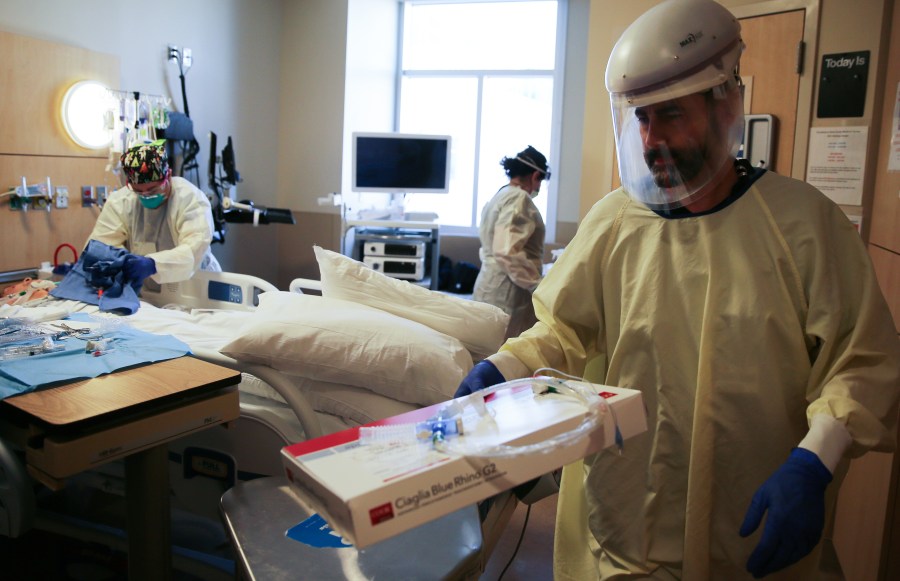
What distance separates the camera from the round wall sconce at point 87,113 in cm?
333

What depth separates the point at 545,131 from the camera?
5.33 metres

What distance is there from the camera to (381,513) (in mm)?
737

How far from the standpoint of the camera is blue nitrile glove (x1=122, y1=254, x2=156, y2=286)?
2711mm

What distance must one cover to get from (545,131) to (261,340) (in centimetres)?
406

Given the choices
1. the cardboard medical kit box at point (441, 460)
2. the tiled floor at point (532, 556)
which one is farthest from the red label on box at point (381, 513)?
the tiled floor at point (532, 556)

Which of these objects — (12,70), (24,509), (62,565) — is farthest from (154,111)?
(24,509)

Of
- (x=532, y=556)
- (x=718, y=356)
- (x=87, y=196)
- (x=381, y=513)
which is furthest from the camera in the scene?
(x=87, y=196)

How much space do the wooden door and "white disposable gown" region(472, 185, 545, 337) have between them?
49.7 inches

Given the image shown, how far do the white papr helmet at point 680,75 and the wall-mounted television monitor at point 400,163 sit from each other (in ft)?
12.0

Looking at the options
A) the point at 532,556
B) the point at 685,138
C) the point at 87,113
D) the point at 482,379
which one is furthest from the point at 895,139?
the point at 87,113

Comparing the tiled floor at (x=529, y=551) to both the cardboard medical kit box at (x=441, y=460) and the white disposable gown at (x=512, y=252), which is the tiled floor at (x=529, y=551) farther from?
the cardboard medical kit box at (x=441, y=460)

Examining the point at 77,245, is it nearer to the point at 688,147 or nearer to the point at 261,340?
the point at 261,340

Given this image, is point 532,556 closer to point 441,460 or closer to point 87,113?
point 441,460

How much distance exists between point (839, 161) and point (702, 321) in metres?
1.79
